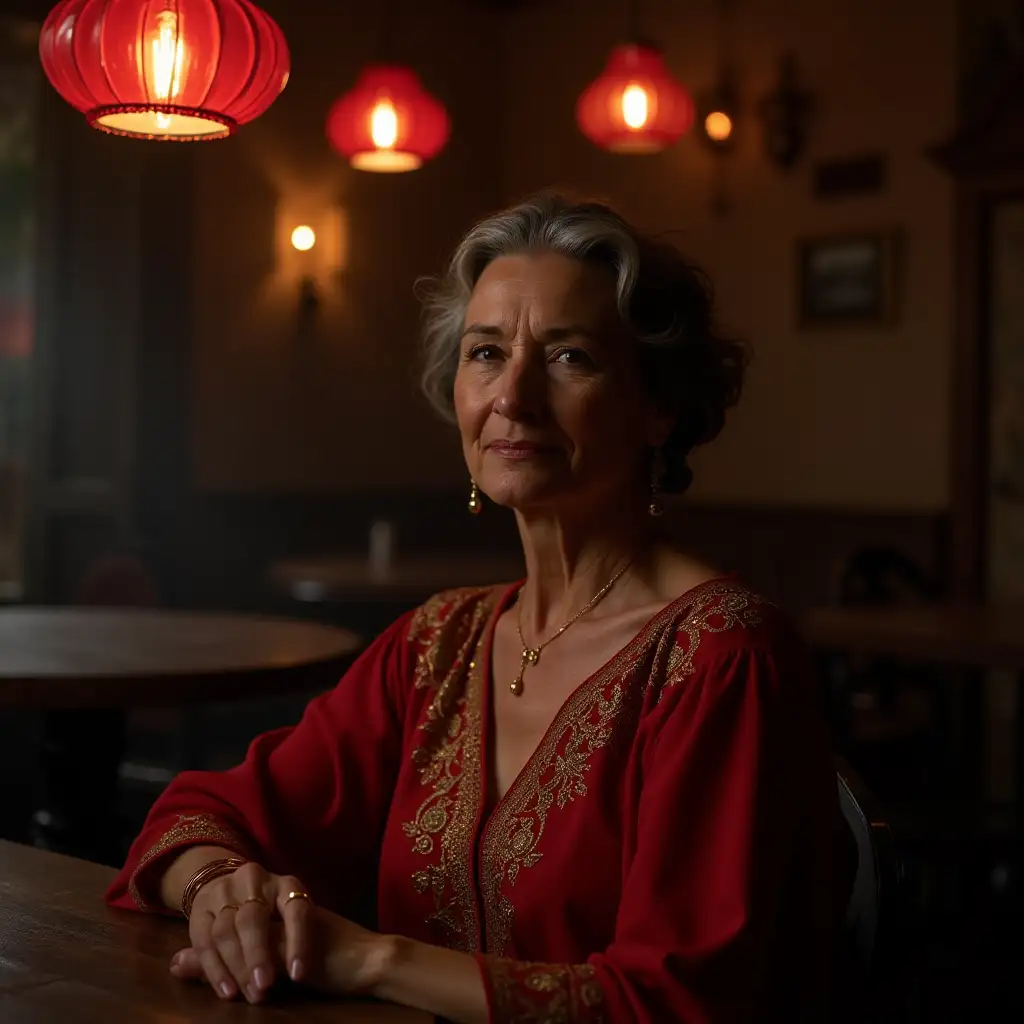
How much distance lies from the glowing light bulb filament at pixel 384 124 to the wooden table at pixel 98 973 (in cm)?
413

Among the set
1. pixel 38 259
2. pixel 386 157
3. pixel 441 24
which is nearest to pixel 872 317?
pixel 386 157

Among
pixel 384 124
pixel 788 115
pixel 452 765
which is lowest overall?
pixel 452 765

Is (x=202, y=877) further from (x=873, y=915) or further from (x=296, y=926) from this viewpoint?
(x=873, y=915)

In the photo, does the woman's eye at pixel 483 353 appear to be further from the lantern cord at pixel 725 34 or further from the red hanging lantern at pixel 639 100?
the lantern cord at pixel 725 34

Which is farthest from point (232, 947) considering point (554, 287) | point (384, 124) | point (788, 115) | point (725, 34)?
point (725, 34)

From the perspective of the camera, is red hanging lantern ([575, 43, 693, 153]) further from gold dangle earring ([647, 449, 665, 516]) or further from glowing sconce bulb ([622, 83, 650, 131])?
gold dangle earring ([647, 449, 665, 516])

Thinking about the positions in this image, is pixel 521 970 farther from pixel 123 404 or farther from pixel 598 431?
pixel 123 404

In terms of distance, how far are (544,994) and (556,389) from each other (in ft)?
2.20

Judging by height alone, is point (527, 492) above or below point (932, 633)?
above

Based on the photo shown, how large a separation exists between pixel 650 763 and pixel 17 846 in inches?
29.7

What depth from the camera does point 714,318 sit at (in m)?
1.72

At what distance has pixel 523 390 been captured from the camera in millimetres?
1601

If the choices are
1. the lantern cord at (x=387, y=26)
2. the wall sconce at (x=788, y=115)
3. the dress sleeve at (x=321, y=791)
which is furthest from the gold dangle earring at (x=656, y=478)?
the lantern cord at (x=387, y=26)

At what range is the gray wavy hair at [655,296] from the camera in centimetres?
162
